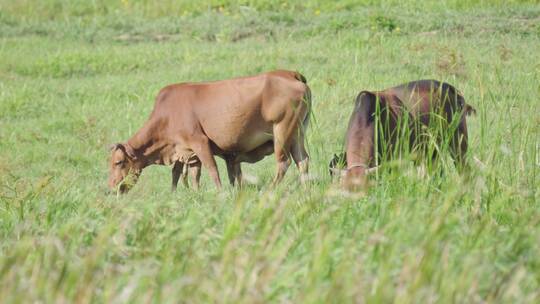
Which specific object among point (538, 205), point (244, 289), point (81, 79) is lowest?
point (81, 79)

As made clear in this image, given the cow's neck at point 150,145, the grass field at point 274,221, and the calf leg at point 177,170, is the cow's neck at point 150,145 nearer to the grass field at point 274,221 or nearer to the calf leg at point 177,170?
the calf leg at point 177,170

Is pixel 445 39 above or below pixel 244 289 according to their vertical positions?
below

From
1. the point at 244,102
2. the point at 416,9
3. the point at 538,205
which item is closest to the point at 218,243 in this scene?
the point at 538,205

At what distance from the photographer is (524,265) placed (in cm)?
511

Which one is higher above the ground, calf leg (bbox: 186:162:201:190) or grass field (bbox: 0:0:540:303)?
grass field (bbox: 0:0:540:303)

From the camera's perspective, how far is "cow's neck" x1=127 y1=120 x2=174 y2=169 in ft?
39.8

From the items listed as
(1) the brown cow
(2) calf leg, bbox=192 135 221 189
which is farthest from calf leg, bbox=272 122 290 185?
(2) calf leg, bbox=192 135 221 189

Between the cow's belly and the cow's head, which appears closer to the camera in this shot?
the cow's belly

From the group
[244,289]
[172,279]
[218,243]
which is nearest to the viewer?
[244,289]

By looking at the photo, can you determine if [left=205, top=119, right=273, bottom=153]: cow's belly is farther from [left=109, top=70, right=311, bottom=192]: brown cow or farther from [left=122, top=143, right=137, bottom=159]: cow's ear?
[left=122, top=143, right=137, bottom=159]: cow's ear

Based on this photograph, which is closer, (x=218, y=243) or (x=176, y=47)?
(x=218, y=243)

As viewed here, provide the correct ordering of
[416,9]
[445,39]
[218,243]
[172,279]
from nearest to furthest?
[172,279]
[218,243]
[445,39]
[416,9]

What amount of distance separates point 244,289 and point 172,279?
1.64 feet

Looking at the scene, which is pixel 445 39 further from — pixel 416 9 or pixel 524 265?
pixel 524 265
